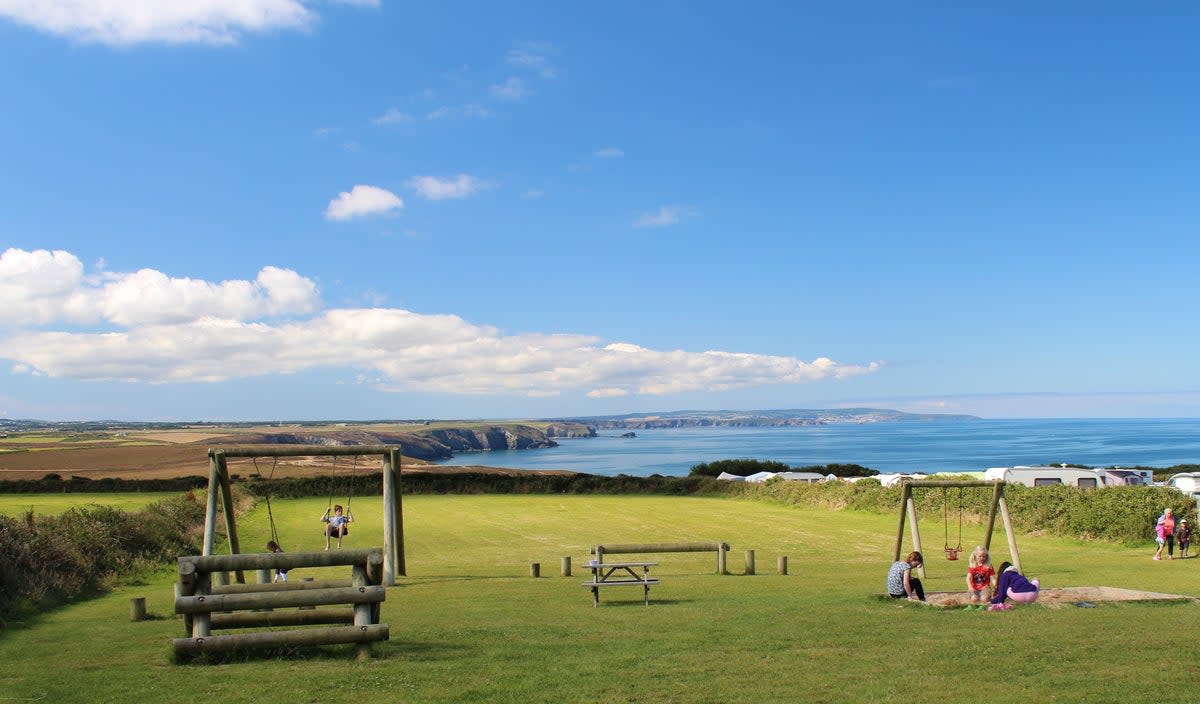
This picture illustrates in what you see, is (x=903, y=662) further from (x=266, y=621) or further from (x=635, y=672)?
(x=266, y=621)

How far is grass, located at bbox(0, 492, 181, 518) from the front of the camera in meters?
43.0

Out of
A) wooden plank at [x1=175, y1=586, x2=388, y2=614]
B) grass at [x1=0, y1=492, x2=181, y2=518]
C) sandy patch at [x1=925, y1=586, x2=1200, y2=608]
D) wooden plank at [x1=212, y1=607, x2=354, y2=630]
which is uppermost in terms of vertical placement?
wooden plank at [x1=175, y1=586, x2=388, y2=614]

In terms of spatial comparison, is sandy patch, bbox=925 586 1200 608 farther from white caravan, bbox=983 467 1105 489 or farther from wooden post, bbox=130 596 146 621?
white caravan, bbox=983 467 1105 489

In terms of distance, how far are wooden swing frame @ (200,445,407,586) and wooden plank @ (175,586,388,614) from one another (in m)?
9.04

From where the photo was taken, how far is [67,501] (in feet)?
162

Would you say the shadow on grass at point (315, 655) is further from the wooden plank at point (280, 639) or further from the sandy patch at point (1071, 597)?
the sandy patch at point (1071, 597)

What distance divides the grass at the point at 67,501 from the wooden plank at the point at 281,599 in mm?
35097

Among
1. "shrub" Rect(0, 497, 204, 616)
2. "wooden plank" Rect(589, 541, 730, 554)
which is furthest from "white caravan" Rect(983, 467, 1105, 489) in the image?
"shrub" Rect(0, 497, 204, 616)

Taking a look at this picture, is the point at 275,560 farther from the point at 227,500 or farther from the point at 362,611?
the point at 227,500

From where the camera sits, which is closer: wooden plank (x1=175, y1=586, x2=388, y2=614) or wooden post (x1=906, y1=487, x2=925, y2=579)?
wooden plank (x1=175, y1=586, x2=388, y2=614)

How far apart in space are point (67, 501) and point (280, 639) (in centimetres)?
4676

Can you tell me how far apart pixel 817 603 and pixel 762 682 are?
738cm

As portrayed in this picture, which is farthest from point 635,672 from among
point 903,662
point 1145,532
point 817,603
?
point 1145,532

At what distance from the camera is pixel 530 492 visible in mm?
64062
